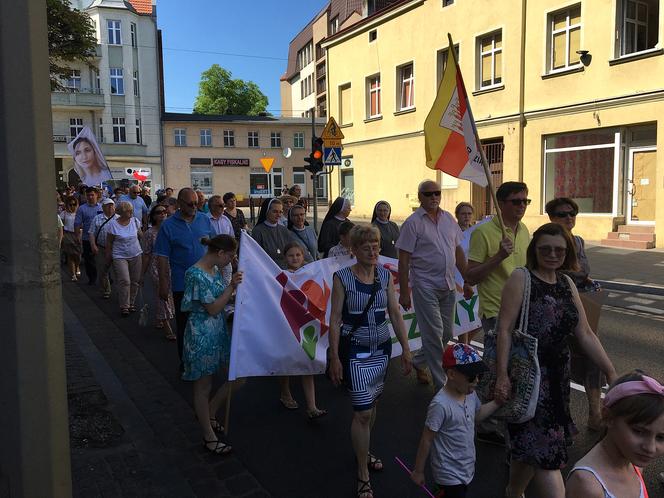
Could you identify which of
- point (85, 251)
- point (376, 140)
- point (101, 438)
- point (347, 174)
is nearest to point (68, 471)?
point (101, 438)

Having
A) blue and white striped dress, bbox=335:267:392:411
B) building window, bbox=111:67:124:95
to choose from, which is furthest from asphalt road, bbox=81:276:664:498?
building window, bbox=111:67:124:95

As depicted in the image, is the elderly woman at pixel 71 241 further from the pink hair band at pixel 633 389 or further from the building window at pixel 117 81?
the building window at pixel 117 81

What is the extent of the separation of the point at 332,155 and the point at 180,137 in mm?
37488

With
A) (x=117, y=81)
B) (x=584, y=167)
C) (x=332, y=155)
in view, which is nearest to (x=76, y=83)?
(x=117, y=81)

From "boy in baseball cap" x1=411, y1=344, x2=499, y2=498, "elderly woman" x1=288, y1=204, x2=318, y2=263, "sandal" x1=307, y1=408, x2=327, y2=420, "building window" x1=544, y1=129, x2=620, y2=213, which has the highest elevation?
"building window" x1=544, y1=129, x2=620, y2=213

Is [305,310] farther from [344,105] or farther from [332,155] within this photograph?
[344,105]

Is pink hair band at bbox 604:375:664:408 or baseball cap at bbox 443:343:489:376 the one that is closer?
pink hair band at bbox 604:375:664:408

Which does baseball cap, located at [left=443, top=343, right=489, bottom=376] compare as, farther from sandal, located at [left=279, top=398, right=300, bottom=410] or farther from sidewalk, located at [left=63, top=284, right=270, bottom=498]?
sandal, located at [left=279, top=398, right=300, bottom=410]

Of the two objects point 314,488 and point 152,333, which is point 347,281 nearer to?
point 314,488

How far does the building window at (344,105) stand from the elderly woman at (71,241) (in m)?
19.3

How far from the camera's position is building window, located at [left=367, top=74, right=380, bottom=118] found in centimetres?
2741

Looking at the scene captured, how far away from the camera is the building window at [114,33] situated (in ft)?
153

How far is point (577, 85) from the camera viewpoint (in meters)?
17.3

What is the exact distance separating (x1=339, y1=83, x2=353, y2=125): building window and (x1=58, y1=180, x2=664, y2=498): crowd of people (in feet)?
81.1
